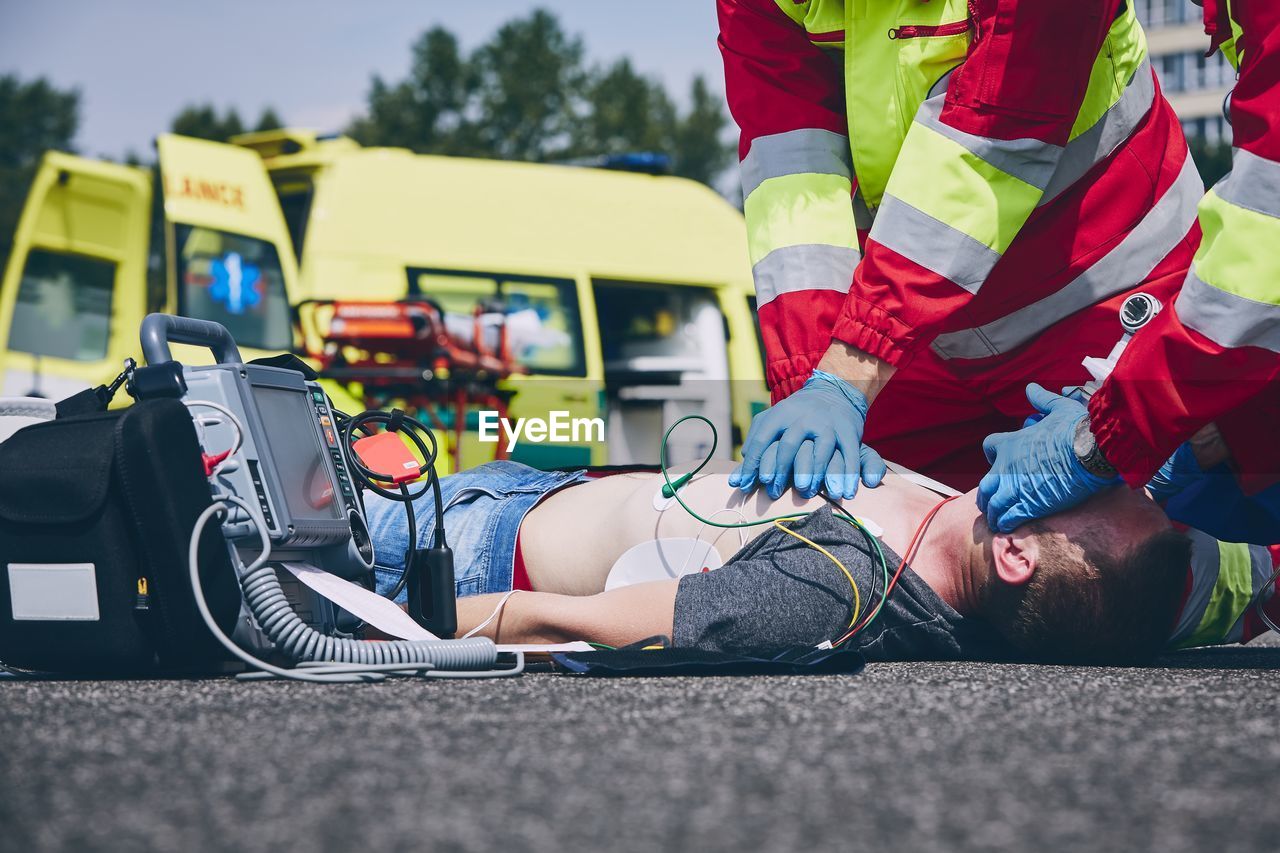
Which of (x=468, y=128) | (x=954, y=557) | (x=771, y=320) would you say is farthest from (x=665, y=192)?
(x=468, y=128)

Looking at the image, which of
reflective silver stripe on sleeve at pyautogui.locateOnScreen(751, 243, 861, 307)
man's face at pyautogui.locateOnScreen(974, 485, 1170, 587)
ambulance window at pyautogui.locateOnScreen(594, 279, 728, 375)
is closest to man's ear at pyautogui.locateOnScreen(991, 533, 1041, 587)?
man's face at pyautogui.locateOnScreen(974, 485, 1170, 587)

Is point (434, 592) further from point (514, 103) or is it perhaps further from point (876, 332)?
point (514, 103)

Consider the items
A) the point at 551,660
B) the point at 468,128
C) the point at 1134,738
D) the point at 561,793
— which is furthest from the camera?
the point at 468,128

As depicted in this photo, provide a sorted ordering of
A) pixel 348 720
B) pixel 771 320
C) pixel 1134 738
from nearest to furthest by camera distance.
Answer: pixel 1134 738 → pixel 348 720 → pixel 771 320

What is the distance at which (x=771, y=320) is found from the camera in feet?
8.81

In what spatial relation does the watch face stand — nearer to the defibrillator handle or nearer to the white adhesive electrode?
the white adhesive electrode

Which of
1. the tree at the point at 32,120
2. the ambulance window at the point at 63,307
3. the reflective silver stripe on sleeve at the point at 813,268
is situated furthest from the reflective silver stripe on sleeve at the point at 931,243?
the tree at the point at 32,120

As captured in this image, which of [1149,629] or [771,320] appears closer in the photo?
[1149,629]

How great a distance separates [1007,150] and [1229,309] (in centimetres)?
55

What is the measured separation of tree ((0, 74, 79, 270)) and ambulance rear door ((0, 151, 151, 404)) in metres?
38.3

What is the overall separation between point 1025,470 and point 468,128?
2991 cm

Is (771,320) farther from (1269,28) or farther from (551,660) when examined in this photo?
(1269,28)

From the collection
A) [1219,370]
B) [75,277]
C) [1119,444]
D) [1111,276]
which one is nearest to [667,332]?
[75,277]

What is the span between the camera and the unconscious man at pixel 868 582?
2195 millimetres
